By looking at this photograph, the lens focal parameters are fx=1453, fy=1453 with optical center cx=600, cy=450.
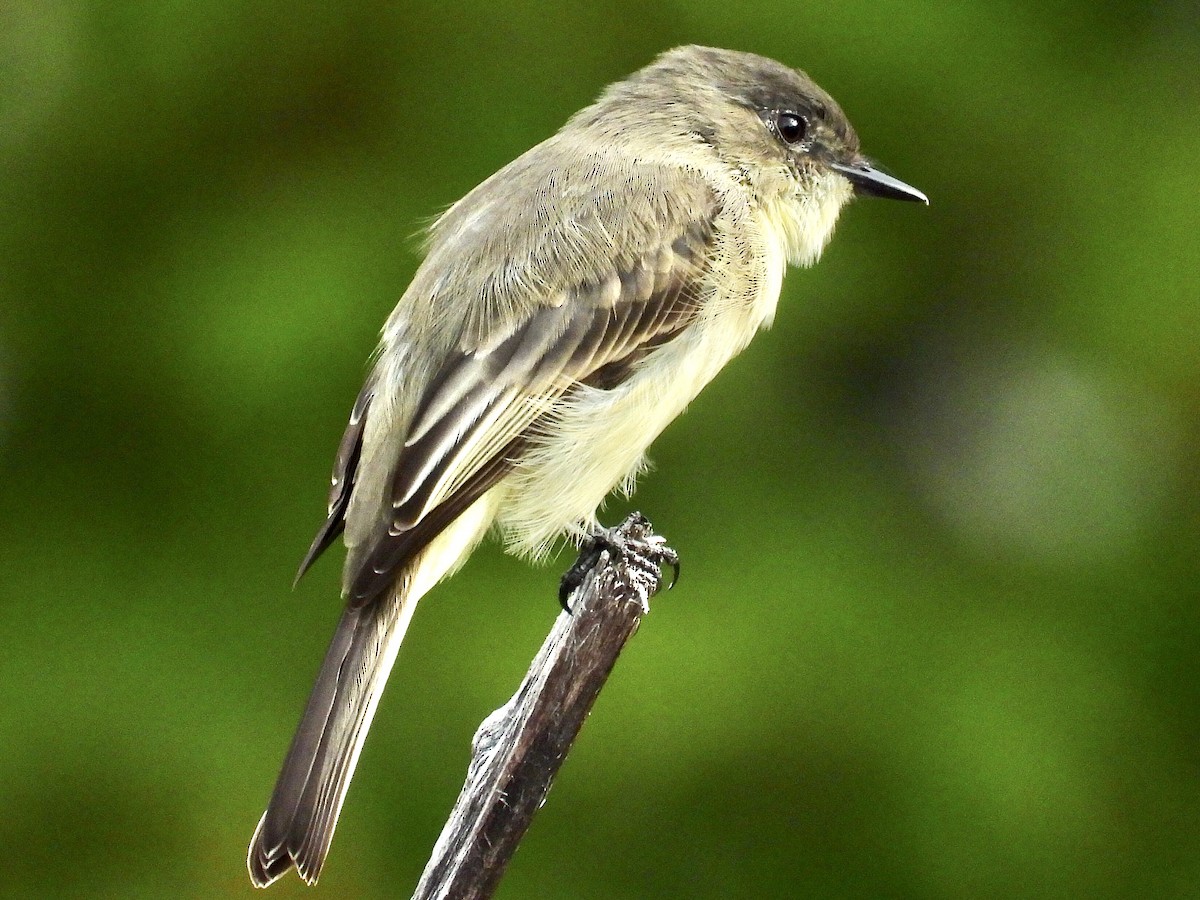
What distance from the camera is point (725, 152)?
13.4ft

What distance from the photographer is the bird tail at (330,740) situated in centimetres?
287

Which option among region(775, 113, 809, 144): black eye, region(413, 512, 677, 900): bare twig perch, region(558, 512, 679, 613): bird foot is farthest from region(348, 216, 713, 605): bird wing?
region(775, 113, 809, 144): black eye

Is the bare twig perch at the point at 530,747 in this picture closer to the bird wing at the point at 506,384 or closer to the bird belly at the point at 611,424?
the bird wing at the point at 506,384

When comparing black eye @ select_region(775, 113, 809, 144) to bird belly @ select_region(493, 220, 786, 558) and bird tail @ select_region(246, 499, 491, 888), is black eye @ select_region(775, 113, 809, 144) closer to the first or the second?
bird belly @ select_region(493, 220, 786, 558)

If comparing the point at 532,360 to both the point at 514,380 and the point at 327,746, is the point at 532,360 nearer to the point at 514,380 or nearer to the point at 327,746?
the point at 514,380

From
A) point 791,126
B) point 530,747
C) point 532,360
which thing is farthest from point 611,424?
point 791,126

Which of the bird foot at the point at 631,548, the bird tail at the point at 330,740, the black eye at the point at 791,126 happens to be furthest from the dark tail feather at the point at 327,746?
the black eye at the point at 791,126

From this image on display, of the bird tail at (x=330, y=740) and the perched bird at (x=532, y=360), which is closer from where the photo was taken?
the bird tail at (x=330, y=740)

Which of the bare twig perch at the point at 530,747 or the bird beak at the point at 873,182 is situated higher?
the bird beak at the point at 873,182

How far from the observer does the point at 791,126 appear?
4.18m

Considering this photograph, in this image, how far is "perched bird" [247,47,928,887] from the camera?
323 cm

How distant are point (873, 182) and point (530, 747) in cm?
215

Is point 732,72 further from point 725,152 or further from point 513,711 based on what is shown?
point 513,711

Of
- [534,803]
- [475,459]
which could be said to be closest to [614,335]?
[475,459]
